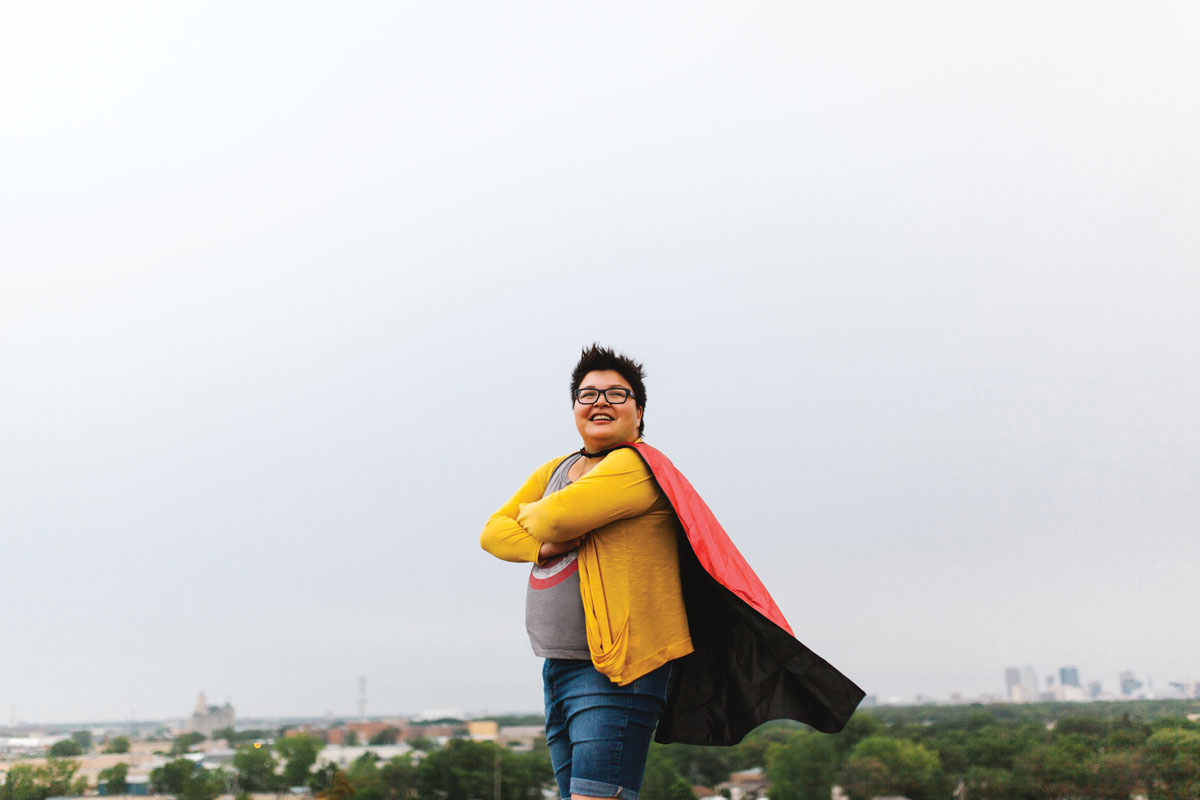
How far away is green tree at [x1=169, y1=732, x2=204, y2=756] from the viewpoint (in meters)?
64.9

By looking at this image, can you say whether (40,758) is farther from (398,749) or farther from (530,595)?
(530,595)

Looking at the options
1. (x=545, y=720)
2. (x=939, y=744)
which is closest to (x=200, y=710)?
(x=939, y=744)

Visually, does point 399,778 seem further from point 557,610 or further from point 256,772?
point 557,610

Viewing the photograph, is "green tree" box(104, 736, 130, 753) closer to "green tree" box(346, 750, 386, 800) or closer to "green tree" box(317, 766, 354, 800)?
"green tree" box(317, 766, 354, 800)

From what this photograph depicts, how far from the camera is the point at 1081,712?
62094mm

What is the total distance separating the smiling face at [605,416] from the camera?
8.36 ft

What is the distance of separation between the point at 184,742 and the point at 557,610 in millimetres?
76277

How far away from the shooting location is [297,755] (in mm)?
62469

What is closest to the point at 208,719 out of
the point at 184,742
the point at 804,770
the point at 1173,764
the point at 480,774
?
the point at 184,742

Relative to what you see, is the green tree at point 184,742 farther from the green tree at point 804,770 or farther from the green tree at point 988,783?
the green tree at point 988,783

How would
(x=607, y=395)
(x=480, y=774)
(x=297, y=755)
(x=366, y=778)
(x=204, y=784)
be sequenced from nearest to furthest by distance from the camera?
(x=607, y=395) < (x=204, y=784) < (x=480, y=774) < (x=366, y=778) < (x=297, y=755)

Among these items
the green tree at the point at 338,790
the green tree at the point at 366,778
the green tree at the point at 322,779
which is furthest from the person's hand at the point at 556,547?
the green tree at the point at 322,779

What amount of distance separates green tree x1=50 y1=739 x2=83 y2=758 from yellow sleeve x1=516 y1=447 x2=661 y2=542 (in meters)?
67.5

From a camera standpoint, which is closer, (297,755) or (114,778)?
(114,778)
